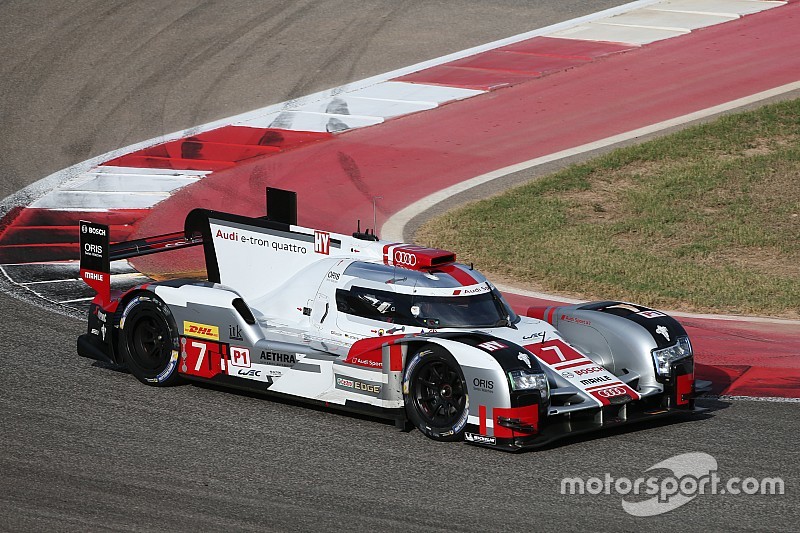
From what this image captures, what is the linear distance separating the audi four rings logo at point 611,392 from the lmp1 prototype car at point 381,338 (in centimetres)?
1

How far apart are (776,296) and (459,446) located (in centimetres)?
742

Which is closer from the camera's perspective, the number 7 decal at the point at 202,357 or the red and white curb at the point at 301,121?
the number 7 decal at the point at 202,357

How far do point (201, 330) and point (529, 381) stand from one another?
3.44 meters

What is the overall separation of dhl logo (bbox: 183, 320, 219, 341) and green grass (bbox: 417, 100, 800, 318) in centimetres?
611

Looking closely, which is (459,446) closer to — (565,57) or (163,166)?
(163,166)

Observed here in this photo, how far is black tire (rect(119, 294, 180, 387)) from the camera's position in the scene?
38.6ft

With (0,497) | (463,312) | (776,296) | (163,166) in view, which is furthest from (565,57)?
(0,497)

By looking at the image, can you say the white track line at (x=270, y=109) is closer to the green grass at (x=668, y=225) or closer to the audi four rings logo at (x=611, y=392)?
the green grass at (x=668, y=225)

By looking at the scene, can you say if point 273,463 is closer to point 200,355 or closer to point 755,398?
point 200,355

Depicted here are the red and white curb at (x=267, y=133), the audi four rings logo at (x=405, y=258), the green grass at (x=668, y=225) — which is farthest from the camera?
the red and white curb at (x=267, y=133)

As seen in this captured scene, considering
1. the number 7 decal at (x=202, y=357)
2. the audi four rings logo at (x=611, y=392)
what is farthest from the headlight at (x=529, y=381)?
the number 7 decal at (x=202, y=357)

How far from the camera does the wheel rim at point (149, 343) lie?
38.9 feet

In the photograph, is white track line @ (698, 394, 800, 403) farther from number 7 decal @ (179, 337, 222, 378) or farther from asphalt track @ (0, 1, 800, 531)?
number 7 decal @ (179, 337, 222, 378)

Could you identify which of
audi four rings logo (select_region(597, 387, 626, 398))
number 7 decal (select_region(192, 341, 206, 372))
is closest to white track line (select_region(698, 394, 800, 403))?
audi four rings logo (select_region(597, 387, 626, 398))
